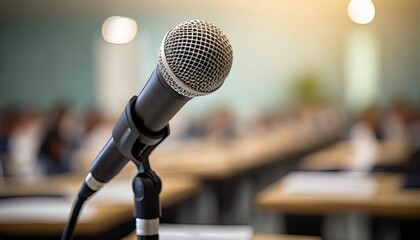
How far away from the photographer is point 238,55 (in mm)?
11070

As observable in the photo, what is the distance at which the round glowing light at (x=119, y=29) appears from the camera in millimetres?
10156

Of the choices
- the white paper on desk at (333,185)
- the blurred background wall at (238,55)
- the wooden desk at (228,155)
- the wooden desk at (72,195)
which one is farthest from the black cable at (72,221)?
the blurred background wall at (238,55)

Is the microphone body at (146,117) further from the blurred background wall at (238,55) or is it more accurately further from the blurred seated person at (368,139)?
the blurred background wall at (238,55)

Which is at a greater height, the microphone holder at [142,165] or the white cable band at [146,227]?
the microphone holder at [142,165]

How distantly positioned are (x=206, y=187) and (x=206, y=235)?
2.74 metres

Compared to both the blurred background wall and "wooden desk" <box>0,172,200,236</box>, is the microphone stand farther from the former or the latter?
the blurred background wall

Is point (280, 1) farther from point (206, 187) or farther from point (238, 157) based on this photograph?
point (206, 187)

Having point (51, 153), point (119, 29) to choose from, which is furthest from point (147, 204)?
point (119, 29)

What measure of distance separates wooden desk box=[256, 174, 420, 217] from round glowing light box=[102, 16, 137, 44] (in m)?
7.76

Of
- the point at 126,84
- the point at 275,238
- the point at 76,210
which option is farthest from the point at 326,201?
the point at 126,84

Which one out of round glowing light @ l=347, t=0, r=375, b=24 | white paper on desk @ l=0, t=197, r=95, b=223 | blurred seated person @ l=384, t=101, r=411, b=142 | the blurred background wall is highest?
the blurred background wall

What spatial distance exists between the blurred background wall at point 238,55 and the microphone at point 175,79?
9194 millimetres

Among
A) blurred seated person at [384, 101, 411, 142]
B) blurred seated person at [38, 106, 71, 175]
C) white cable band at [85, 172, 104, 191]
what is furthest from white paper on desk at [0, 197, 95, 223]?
blurred seated person at [384, 101, 411, 142]

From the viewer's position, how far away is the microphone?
89cm
